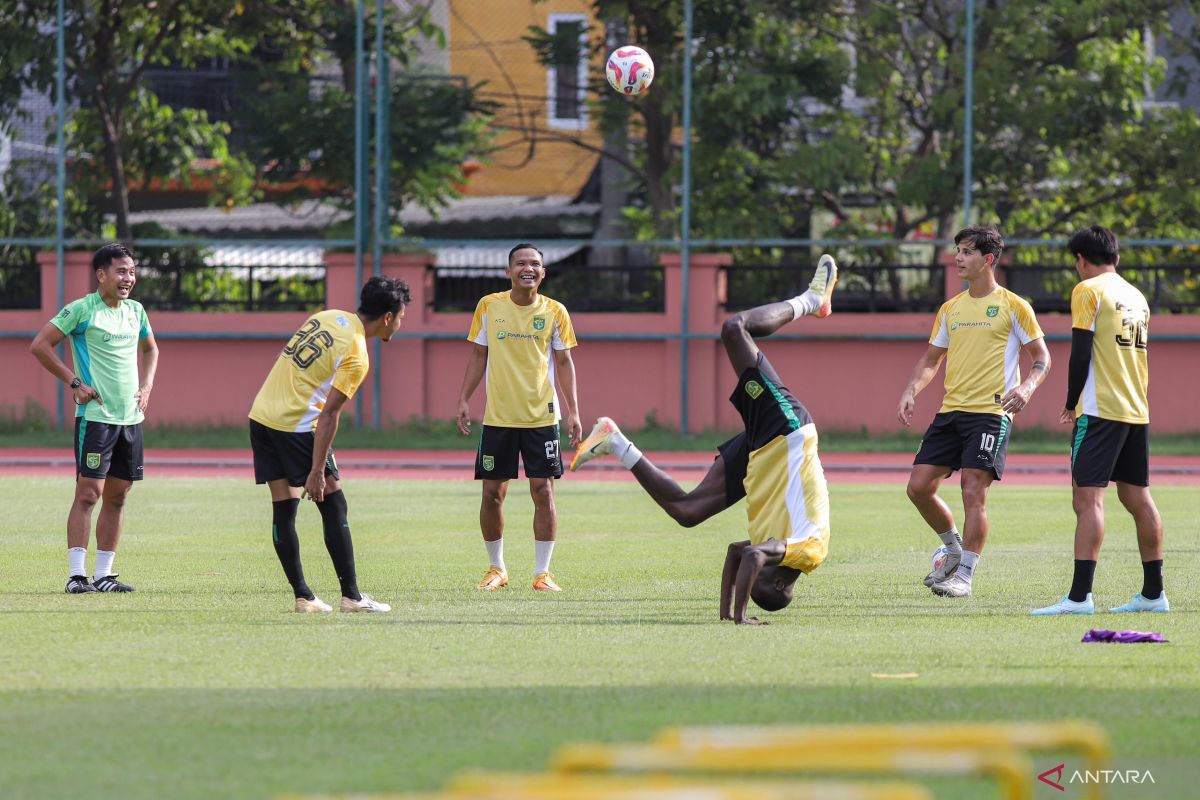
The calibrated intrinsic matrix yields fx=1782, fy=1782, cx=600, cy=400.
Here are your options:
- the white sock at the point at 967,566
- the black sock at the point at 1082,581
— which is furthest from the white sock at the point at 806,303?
the black sock at the point at 1082,581

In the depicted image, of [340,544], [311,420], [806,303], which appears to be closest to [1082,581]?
[806,303]

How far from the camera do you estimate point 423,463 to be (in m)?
22.2

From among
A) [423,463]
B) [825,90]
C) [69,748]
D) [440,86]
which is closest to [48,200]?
[440,86]

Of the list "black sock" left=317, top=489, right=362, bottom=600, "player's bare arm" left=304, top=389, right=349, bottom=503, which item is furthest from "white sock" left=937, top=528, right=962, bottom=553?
"player's bare arm" left=304, top=389, right=349, bottom=503

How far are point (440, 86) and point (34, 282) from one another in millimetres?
7014

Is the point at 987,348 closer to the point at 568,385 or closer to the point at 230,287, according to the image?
the point at 568,385

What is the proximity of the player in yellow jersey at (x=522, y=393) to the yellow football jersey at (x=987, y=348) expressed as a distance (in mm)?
2346

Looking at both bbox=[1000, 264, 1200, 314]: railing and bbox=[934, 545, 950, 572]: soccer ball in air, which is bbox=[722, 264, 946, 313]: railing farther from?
bbox=[934, 545, 950, 572]: soccer ball in air

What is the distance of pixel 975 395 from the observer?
10617mm

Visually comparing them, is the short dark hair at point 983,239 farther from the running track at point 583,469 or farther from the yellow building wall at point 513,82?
the yellow building wall at point 513,82

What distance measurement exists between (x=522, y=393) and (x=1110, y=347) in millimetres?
3573

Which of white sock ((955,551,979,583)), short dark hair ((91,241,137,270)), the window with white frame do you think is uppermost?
the window with white frame

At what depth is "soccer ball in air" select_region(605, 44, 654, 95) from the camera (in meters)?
17.2

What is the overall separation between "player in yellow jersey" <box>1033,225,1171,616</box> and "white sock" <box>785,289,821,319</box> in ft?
4.71
